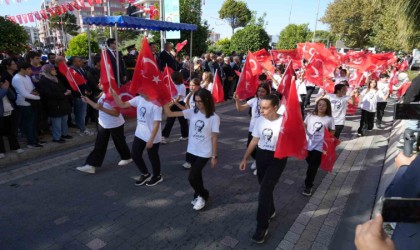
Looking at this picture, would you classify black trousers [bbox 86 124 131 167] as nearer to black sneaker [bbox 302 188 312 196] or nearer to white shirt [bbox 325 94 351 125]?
black sneaker [bbox 302 188 312 196]

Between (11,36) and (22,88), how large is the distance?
12.3m

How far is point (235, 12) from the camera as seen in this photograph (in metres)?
52.6

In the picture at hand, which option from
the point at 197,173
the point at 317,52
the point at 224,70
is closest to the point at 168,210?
the point at 197,173

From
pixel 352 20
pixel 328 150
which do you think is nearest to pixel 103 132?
pixel 328 150

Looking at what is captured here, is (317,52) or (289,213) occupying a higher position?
(317,52)

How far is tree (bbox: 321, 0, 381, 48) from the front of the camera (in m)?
34.8

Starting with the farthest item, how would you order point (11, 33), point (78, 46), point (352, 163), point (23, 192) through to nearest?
point (78, 46)
point (11, 33)
point (352, 163)
point (23, 192)

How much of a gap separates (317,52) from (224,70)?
500 centimetres

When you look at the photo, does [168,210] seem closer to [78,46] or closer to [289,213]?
[289,213]

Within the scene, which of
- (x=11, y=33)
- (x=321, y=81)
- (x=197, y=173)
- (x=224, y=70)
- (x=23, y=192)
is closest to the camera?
(x=197, y=173)

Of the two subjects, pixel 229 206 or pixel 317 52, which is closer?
pixel 229 206

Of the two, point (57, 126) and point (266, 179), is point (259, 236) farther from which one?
point (57, 126)

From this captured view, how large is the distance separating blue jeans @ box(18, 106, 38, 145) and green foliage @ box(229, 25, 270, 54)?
21303 mm

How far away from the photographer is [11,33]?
51.2 feet
